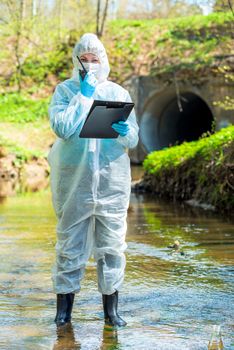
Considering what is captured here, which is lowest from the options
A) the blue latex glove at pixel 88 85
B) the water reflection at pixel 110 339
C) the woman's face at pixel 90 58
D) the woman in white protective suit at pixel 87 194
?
the water reflection at pixel 110 339

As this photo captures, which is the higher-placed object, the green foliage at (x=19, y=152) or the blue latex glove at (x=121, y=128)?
the blue latex glove at (x=121, y=128)

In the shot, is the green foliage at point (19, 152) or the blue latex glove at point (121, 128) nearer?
the blue latex glove at point (121, 128)

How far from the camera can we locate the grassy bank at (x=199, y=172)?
11.9 m

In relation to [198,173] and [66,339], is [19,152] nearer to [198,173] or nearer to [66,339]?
[198,173]

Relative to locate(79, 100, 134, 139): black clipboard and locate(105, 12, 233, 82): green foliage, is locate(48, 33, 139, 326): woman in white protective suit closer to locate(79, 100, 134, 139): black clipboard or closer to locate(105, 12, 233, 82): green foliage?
locate(79, 100, 134, 139): black clipboard

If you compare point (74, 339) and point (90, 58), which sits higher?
point (90, 58)

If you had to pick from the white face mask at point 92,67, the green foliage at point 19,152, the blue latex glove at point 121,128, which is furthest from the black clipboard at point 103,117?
the green foliage at point 19,152

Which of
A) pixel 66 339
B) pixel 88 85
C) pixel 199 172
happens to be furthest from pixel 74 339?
pixel 199 172

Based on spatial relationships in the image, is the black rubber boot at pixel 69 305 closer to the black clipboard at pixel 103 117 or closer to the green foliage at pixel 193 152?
the black clipboard at pixel 103 117

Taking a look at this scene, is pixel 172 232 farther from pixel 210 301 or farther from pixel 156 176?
pixel 156 176

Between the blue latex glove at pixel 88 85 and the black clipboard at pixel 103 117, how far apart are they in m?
0.21

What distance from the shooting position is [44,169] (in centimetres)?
2109

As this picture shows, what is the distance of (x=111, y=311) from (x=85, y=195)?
2.63 feet

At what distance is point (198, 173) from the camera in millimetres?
13117
